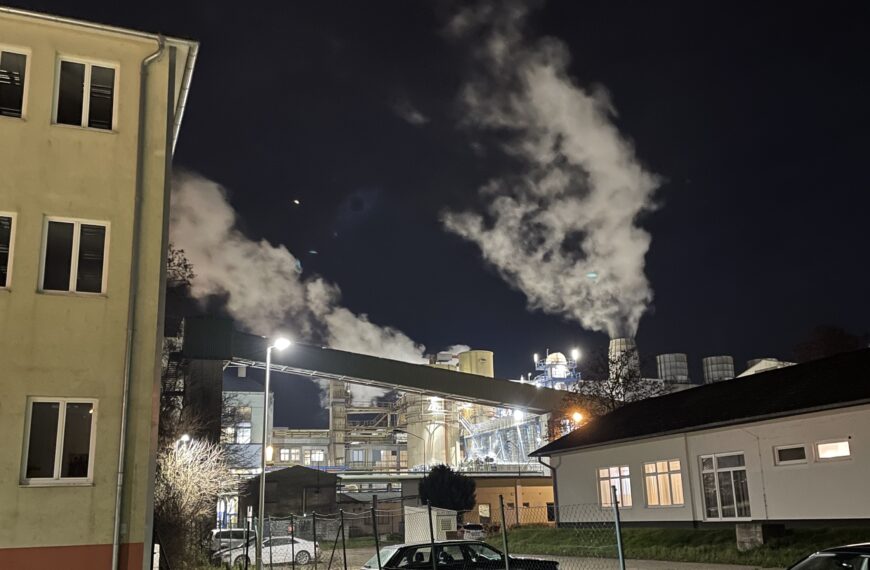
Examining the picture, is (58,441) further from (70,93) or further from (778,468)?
(778,468)

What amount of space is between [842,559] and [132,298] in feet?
36.1

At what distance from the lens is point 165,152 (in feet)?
46.1

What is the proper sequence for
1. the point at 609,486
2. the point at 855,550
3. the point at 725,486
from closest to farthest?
the point at 855,550 < the point at 725,486 < the point at 609,486

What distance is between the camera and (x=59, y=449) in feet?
40.1

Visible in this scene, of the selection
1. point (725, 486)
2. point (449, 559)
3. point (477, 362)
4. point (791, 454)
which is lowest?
point (449, 559)

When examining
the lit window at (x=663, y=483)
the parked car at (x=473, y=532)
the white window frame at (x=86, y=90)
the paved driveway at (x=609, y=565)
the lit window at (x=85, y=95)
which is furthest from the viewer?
the parked car at (x=473, y=532)

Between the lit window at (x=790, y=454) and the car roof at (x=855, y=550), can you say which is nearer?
the car roof at (x=855, y=550)

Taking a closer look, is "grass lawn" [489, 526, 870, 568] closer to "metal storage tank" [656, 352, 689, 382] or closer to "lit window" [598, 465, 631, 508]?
"lit window" [598, 465, 631, 508]

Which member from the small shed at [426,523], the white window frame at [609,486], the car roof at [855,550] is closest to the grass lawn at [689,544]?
the white window frame at [609,486]

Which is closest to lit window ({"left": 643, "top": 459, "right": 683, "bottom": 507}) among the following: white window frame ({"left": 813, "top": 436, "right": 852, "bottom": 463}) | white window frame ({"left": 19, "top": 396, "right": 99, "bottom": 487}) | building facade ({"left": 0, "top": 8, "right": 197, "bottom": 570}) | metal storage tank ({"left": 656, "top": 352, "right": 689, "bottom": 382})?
white window frame ({"left": 813, "top": 436, "right": 852, "bottom": 463})

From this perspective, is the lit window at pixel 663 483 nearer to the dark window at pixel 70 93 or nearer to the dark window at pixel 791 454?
the dark window at pixel 791 454

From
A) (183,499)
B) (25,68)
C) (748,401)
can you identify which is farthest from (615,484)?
(25,68)

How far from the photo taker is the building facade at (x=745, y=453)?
21.6 m

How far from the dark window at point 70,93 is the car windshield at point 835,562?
13.1 meters
